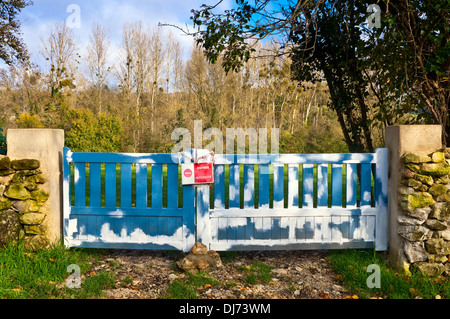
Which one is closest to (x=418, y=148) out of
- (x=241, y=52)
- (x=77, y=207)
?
(x=241, y=52)

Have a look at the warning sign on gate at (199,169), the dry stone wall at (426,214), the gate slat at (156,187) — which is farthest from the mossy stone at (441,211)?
the gate slat at (156,187)

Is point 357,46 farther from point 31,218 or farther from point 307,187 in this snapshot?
point 31,218

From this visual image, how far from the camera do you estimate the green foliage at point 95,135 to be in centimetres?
1096

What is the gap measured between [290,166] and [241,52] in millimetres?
2258

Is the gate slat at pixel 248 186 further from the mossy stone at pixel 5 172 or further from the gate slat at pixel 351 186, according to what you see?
the mossy stone at pixel 5 172

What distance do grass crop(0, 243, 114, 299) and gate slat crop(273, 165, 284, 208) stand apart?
1927 mm

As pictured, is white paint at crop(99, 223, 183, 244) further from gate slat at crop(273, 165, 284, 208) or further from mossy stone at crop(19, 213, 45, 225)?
gate slat at crop(273, 165, 284, 208)

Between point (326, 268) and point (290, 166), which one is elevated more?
point (290, 166)

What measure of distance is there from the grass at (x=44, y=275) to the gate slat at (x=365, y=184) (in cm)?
288

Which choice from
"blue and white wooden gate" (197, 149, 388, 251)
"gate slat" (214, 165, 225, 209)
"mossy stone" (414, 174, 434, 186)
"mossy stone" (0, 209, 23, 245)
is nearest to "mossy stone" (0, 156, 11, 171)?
"mossy stone" (0, 209, 23, 245)

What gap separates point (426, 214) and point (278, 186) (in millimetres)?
1547

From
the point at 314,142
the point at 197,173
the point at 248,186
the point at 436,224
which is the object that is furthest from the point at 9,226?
the point at 314,142

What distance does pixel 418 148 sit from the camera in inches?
146
